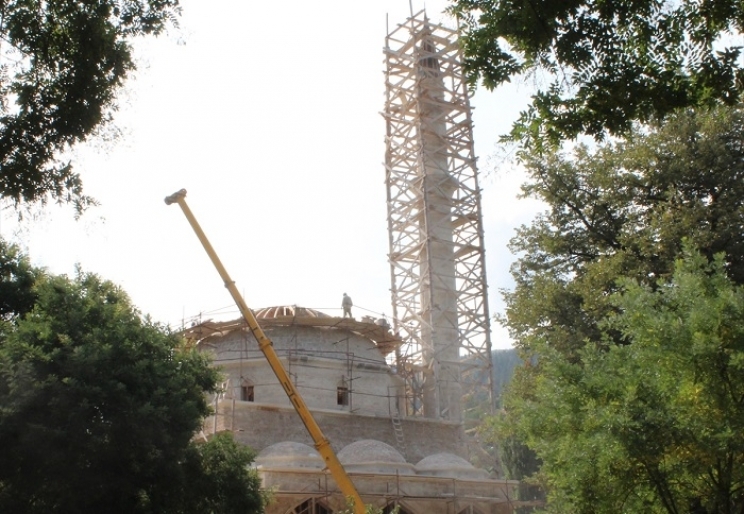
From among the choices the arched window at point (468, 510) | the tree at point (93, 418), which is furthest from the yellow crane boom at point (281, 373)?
the arched window at point (468, 510)

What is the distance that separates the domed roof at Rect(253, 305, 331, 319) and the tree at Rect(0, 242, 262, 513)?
12.1 meters

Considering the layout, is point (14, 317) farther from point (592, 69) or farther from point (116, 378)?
point (592, 69)

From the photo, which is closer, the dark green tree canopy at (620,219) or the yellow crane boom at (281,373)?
the dark green tree canopy at (620,219)

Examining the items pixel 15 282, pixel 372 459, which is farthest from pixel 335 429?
pixel 15 282

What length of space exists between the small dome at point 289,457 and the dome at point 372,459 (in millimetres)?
902

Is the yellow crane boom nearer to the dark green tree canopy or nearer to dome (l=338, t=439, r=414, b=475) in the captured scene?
dome (l=338, t=439, r=414, b=475)

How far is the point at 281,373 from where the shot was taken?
23500 mm

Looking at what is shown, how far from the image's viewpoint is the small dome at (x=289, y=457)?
25922 mm

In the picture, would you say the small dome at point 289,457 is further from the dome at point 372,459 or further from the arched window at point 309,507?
the arched window at point 309,507

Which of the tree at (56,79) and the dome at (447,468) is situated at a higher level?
the tree at (56,79)

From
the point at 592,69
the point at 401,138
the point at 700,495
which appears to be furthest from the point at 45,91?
the point at 401,138

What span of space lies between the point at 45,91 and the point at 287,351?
21146 millimetres

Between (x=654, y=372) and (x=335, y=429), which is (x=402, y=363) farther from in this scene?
(x=654, y=372)

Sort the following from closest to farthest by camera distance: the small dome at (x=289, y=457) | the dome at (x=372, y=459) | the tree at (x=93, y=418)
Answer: the tree at (x=93, y=418), the small dome at (x=289, y=457), the dome at (x=372, y=459)
